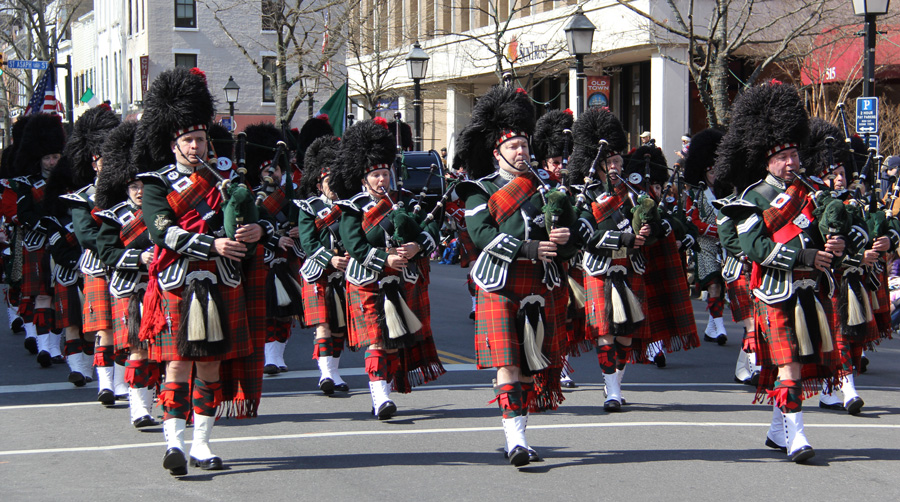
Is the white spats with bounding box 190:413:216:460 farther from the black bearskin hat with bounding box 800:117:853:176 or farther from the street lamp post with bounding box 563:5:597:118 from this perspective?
the street lamp post with bounding box 563:5:597:118

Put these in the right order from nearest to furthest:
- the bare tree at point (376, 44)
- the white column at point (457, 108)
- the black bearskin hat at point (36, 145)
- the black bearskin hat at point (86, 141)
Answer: the black bearskin hat at point (86, 141) → the black bearskin hat at point (36, 145) → the bare tree at point (376, 44) → the white column at point (457, 108)

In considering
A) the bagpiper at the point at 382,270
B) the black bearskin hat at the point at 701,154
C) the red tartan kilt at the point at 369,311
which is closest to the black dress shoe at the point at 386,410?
the bagpiper at the point at 382,270

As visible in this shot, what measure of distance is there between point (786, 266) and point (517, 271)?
1.57 metres

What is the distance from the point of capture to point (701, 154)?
1025 centimetres

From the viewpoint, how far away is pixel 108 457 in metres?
6.67

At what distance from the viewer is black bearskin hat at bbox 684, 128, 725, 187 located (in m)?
10.2

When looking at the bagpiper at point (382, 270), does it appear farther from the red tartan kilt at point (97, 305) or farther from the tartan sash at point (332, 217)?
the red tartan kilt at point (97, 305)

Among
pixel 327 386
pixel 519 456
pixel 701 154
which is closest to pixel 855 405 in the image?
pixel 519 456

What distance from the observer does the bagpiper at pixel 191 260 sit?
Result: 19.6 ft

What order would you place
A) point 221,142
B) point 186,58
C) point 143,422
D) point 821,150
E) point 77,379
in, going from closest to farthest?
point 143,422
point 221,142
point 821,150
point 77,379
point 186,58

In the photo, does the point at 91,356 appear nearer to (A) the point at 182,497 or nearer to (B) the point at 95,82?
(A) the point at 182,497

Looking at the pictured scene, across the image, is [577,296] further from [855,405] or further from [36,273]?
[36,273]

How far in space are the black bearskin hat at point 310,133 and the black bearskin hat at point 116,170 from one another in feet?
13.0

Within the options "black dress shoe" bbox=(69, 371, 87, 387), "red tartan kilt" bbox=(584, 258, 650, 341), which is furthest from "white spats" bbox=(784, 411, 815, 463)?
"black dress shoe" bbox=(69, 371, 87, 387)
